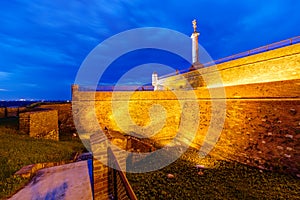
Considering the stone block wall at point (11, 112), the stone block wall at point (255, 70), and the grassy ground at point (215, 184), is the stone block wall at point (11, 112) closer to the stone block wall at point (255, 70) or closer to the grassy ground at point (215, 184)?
the grassy ground at point (215, 184)

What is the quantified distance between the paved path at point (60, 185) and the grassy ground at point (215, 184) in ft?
5.02

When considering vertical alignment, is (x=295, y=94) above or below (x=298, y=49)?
below

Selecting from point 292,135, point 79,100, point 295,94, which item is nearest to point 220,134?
point 292,135

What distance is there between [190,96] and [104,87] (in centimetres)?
791

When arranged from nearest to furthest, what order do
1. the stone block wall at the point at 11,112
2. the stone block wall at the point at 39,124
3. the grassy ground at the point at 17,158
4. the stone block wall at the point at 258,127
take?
the grassy ground at the point at 17,158, the stone block wall at the point at 258,127, the stone block wall at the point at 39,124, the stone block wall at the point at 11,112

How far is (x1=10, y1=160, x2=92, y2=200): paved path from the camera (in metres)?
3.32

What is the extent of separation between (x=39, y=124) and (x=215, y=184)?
8.87 m

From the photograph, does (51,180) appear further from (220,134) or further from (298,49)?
(298,49)

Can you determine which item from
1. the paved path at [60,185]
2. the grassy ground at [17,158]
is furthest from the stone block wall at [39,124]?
the paved path at [60,185]

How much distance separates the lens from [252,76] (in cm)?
1095

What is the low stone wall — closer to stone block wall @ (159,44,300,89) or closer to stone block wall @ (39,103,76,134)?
stone block wall @ (39,103,76,134)

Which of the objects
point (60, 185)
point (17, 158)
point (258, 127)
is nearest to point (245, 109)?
point (258, 127)

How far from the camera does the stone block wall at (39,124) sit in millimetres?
7914

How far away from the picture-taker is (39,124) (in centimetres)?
854
